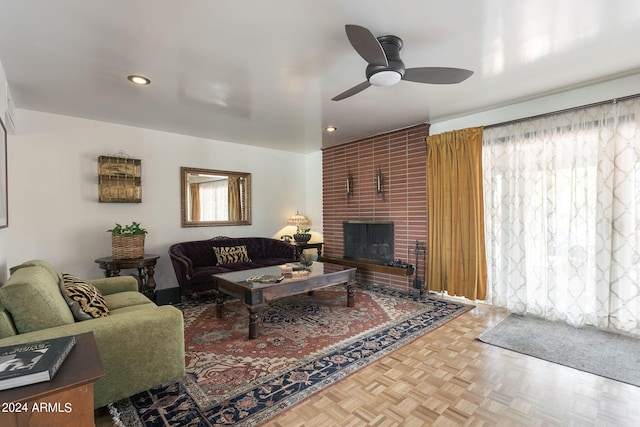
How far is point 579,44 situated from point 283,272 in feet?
10.6

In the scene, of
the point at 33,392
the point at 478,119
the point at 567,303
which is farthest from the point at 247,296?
the point at 478,119

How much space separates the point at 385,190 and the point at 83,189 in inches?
160

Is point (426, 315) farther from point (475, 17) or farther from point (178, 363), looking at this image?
point (475, 17)

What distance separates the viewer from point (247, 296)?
2.80 meters

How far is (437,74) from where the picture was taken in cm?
219

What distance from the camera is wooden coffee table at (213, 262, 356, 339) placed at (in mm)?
2793

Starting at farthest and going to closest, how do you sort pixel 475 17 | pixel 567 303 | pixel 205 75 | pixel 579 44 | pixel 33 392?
pixel 567 303 → pixel 205 75 → pixel 579 44 → pixel 475 17 → pixel 33 392

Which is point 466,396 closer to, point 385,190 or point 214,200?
point 385,190

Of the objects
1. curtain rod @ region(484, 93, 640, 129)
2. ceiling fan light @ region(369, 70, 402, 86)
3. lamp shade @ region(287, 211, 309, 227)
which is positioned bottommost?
lamp shade @ region(287, 211, 309, 227)

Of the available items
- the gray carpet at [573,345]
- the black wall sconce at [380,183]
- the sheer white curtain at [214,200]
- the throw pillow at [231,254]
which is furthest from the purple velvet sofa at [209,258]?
the gray carpet at [573,345]

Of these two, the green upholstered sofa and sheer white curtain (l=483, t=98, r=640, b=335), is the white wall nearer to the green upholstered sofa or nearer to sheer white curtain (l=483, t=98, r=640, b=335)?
the green upholstered sofa

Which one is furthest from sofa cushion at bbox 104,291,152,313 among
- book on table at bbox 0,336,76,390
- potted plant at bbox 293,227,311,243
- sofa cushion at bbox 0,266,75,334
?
potted plant at bbox 293,227,311,243

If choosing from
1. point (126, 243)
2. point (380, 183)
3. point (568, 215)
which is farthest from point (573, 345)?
point (126, 243)

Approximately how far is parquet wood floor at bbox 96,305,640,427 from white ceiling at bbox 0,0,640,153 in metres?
2.34
